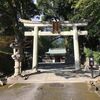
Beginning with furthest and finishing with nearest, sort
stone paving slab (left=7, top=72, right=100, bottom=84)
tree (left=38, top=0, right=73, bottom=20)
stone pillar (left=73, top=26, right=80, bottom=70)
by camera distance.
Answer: tree (left=38, top=0, right=73, bottom=20)
stone pillar (left=73, top=26, right=80, bottom=70)
stone paving slab (left=7, top=72, right=100, bottom=84)

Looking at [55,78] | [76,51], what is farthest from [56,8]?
[55,78]

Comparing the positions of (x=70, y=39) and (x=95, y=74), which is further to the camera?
(x=70, y=39)

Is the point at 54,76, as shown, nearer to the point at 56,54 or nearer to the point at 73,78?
the point at 73,78

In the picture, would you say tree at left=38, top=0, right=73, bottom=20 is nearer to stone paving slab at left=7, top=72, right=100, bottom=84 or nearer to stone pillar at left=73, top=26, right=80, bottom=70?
stone pillar at left=73, top=26, right=80, bottom=70

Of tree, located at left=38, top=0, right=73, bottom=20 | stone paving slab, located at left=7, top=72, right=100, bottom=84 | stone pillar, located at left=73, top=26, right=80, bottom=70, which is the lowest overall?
stone paving slab, located at left=7, top=72, right=100, bottom=84

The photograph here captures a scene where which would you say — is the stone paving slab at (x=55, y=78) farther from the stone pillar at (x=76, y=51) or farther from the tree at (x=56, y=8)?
the tree at (x=56, y=8)

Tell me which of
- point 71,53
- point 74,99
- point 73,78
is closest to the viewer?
point 74,99

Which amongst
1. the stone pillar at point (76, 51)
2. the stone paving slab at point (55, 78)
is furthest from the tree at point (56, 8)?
the stone paving slab at point (55, 78)

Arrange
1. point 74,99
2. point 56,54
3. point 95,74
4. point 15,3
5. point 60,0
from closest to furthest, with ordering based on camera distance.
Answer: point 74,99 < point 95,74 < point 15,3 < point 60,0 < point 56,54

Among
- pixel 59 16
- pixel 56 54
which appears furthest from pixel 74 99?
pixel 56 54

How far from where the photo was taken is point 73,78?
2859 centimetres

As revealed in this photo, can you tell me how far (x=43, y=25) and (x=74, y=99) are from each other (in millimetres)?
19020

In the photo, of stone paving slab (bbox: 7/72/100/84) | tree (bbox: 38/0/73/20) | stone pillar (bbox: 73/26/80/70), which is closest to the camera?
stone paving slab (bbox: 7/72/100/84)

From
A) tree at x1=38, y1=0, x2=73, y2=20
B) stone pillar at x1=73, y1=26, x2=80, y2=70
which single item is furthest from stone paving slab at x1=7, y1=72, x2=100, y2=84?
tree at x1=38, y1=0, x2=73, y2=20
